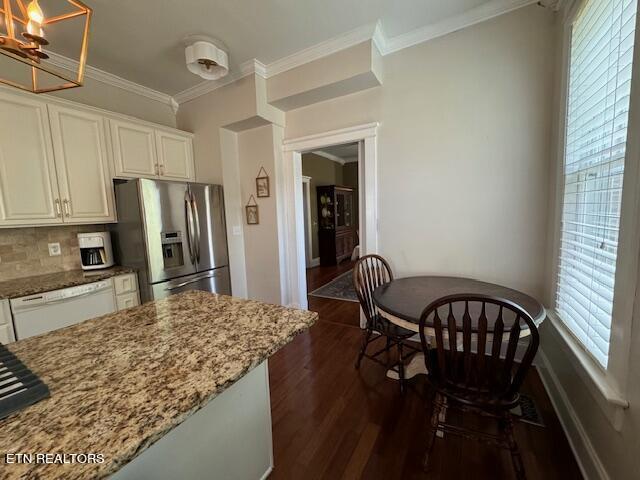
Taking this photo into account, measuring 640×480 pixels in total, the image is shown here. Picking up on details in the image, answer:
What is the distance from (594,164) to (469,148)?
95 cm

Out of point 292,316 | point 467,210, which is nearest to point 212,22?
point 292,316

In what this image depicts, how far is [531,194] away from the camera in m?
2.02

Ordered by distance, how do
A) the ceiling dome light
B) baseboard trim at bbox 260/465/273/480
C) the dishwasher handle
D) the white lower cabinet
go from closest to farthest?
baseboard trim at bbox 260/465/273/480 → the dishwasher handle → the ceiling dome light → the white lower cabinet

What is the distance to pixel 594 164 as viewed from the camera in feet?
4.36

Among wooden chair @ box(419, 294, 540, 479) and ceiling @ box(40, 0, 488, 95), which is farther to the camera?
ceiling @ box(40, 0, 488, 95)

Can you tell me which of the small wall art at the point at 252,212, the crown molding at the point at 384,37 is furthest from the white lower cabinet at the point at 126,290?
the crown molding at the point at 384,37

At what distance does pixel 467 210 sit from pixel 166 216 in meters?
2.67

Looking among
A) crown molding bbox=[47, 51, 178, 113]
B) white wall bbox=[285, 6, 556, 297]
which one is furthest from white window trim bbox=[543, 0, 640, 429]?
crown molding bbox=[47, 51, 178, 113]

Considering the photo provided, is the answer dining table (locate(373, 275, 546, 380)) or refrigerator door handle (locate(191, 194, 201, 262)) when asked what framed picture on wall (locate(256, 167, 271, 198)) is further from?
dining table (locate(373, 275, 546, 380))

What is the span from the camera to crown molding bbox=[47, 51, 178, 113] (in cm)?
242

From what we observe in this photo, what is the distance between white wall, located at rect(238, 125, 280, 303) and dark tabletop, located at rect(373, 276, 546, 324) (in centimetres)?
157

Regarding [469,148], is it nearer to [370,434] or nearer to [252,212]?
[370,434]

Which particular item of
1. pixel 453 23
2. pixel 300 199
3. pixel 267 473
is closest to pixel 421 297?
pixel 267 473

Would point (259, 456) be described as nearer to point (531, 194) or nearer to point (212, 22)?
point (531, 194)
